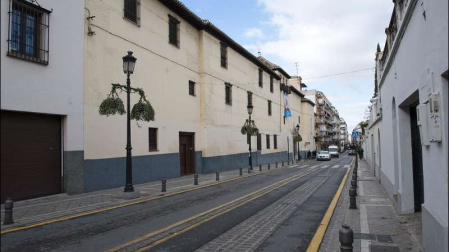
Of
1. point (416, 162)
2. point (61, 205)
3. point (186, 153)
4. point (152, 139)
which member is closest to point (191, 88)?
point (186, 153)

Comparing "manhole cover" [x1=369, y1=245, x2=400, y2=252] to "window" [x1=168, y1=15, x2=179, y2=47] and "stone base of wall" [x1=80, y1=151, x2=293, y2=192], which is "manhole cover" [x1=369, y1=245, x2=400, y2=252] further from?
"window" [x1=168, y1=15, x2=179, y2=47]

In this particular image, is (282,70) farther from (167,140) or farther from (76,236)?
(76,236)

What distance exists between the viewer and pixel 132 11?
17.6 meters

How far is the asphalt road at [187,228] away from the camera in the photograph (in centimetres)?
618

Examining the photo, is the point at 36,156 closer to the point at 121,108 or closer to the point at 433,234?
the point at 121,108

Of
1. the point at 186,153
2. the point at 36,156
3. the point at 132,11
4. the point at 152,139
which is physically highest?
the point at 132,11

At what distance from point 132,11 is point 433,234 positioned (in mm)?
16585

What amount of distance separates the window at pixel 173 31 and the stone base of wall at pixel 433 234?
1797 cm

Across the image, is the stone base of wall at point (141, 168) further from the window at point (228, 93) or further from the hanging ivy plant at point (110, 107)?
the window at point (228, 93)

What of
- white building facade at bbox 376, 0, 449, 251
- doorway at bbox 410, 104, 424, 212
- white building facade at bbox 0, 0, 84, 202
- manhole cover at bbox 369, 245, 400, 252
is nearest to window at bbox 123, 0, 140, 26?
white building facade at bbox 0, 0, 84, 202

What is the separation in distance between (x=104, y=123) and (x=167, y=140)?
215 inches

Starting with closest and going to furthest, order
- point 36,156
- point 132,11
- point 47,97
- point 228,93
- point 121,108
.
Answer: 1. point 36,156
2. point 47,97
3. point 121,108
4. point 132,11
5. point 228,93

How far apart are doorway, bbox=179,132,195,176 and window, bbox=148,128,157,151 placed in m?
3.02

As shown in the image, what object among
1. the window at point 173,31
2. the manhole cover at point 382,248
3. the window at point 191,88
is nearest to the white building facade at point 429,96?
the manhole cover at point 382,248
